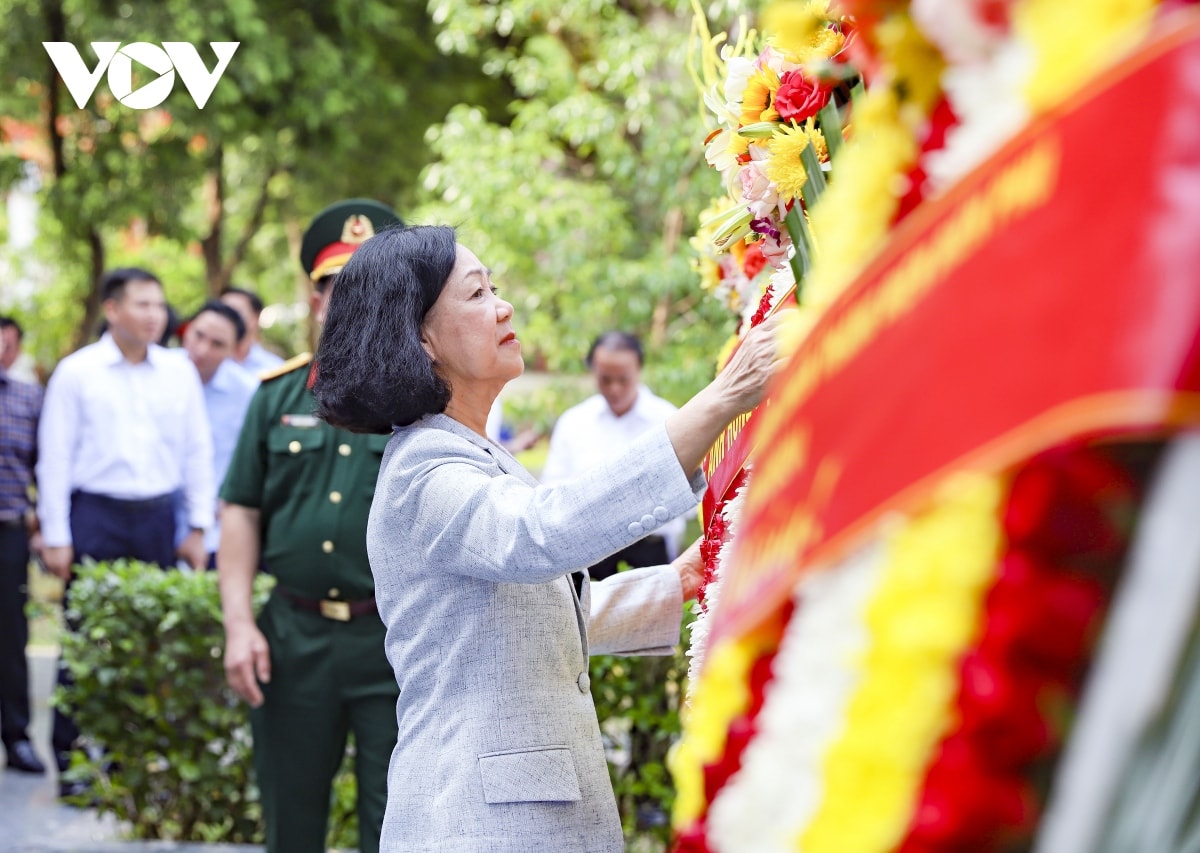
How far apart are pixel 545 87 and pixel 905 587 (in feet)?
30.8

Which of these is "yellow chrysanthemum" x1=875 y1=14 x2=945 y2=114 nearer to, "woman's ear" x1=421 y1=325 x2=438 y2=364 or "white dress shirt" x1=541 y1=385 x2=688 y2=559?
"woman's ear" x1=421 y1=325 x2=438 y2=364

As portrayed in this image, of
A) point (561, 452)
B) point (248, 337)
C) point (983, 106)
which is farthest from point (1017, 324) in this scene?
point (248, 337)

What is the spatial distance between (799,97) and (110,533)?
5020 millimetres

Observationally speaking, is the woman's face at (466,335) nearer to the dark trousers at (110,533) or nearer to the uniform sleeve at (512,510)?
the uniform sleeve at (512,510)

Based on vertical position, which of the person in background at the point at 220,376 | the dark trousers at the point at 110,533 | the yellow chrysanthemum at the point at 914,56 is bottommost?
the yellow chrysanthemum at the point at 914,56

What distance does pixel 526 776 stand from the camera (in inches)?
81.0

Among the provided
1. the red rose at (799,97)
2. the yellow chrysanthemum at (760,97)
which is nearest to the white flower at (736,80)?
the yellow chrysanthemum at (760,97)

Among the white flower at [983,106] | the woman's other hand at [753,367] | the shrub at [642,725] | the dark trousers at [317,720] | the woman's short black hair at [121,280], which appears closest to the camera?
the white flower at [983,106]

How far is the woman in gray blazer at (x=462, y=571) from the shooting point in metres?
1.96

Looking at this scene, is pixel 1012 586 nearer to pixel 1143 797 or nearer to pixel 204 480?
pixel 1143 797

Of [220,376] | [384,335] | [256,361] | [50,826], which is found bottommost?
[50,826]

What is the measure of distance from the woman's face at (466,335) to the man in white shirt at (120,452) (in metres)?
4.16

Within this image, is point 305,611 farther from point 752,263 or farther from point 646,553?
point 646,553

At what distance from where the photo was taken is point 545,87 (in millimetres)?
9922
